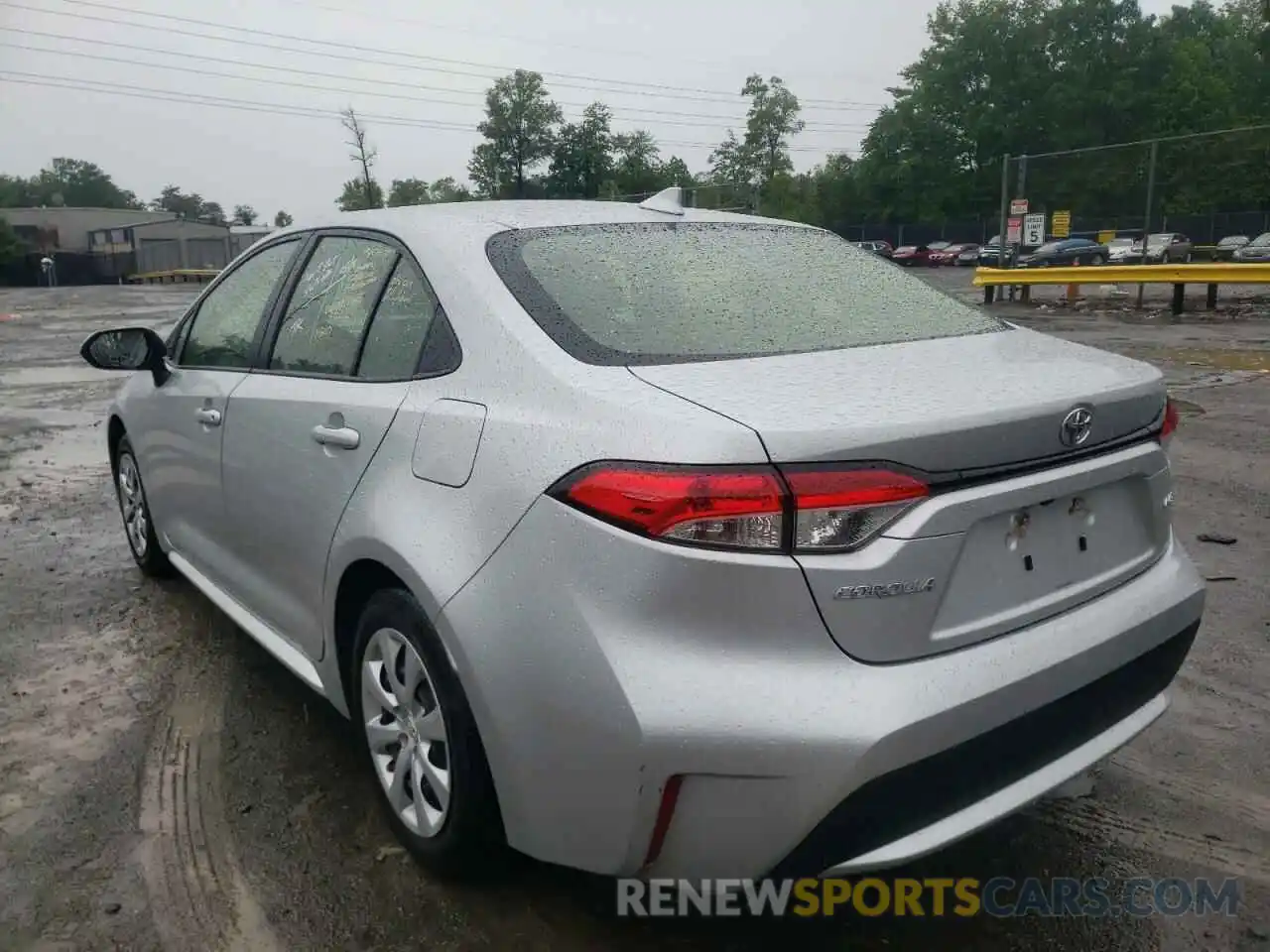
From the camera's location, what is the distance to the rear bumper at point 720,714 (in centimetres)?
182

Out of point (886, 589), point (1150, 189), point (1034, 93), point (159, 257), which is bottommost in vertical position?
point (886, 589)

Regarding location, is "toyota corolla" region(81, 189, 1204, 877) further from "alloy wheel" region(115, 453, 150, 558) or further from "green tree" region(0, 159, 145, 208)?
"green tree" region(0, 159, 145, 208)

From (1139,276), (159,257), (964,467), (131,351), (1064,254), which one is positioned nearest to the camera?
(964,467)

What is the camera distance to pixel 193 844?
271cm

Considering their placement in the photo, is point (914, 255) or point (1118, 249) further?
point (914, 255)

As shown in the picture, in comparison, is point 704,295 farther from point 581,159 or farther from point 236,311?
point 581,159

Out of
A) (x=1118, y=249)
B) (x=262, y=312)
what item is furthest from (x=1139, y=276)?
(x=262, y=312)

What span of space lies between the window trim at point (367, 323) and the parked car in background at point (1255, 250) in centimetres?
2091

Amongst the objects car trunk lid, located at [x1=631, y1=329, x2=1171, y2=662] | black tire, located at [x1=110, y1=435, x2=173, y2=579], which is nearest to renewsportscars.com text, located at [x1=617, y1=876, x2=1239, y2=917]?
car trunk lid, located at [x1=631, y1=329, x2=1171, y2=662]

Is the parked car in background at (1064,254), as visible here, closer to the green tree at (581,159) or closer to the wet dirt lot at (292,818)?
the wet dirt lot at (292,818)

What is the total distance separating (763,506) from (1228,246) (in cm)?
2402

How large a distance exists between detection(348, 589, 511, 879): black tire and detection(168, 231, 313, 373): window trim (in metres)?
1.26

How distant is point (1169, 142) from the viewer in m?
18.5

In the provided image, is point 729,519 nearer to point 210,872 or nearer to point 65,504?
point 210,872
